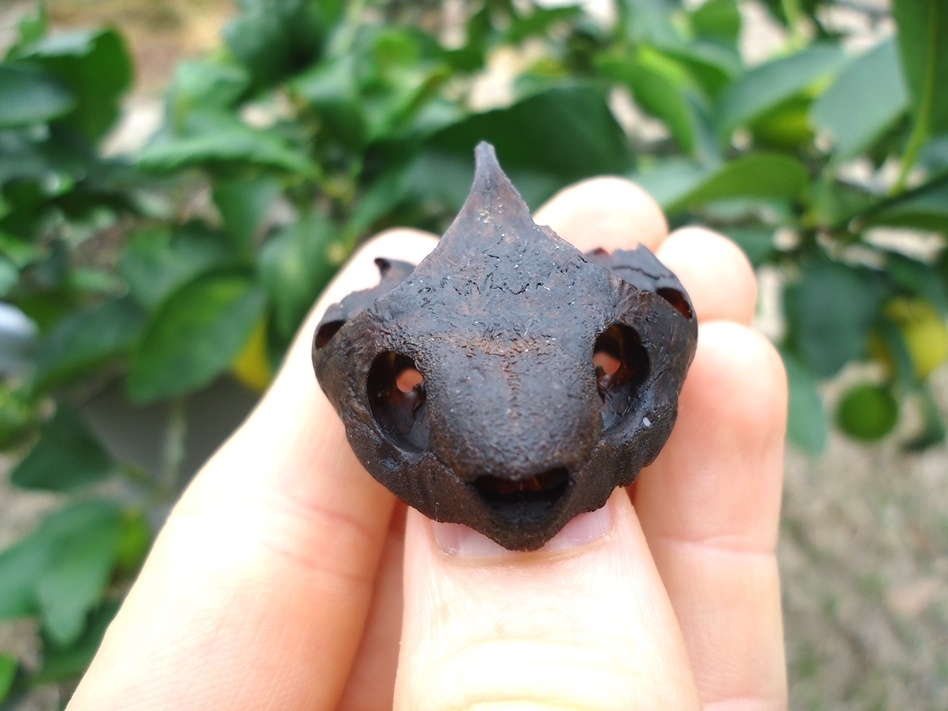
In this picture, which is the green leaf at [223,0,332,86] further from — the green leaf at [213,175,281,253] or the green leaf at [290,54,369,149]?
the green leaf at [213,175,281,253]

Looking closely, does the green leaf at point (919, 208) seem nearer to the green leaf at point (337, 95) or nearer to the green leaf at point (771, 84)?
the green leaf at point (771, 84)

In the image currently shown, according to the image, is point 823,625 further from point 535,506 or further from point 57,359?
point 57,359

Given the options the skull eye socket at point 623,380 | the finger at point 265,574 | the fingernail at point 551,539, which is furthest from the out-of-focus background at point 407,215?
the fingernail at point 551,539

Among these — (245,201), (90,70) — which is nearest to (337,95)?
(245,201)

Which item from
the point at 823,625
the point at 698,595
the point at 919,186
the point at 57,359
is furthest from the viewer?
the point at 823,625

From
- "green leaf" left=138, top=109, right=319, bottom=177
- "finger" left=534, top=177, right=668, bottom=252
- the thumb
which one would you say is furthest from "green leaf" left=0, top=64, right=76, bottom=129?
the thumb

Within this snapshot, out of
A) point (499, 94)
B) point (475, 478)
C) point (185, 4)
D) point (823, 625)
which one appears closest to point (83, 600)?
point (475, 478)
